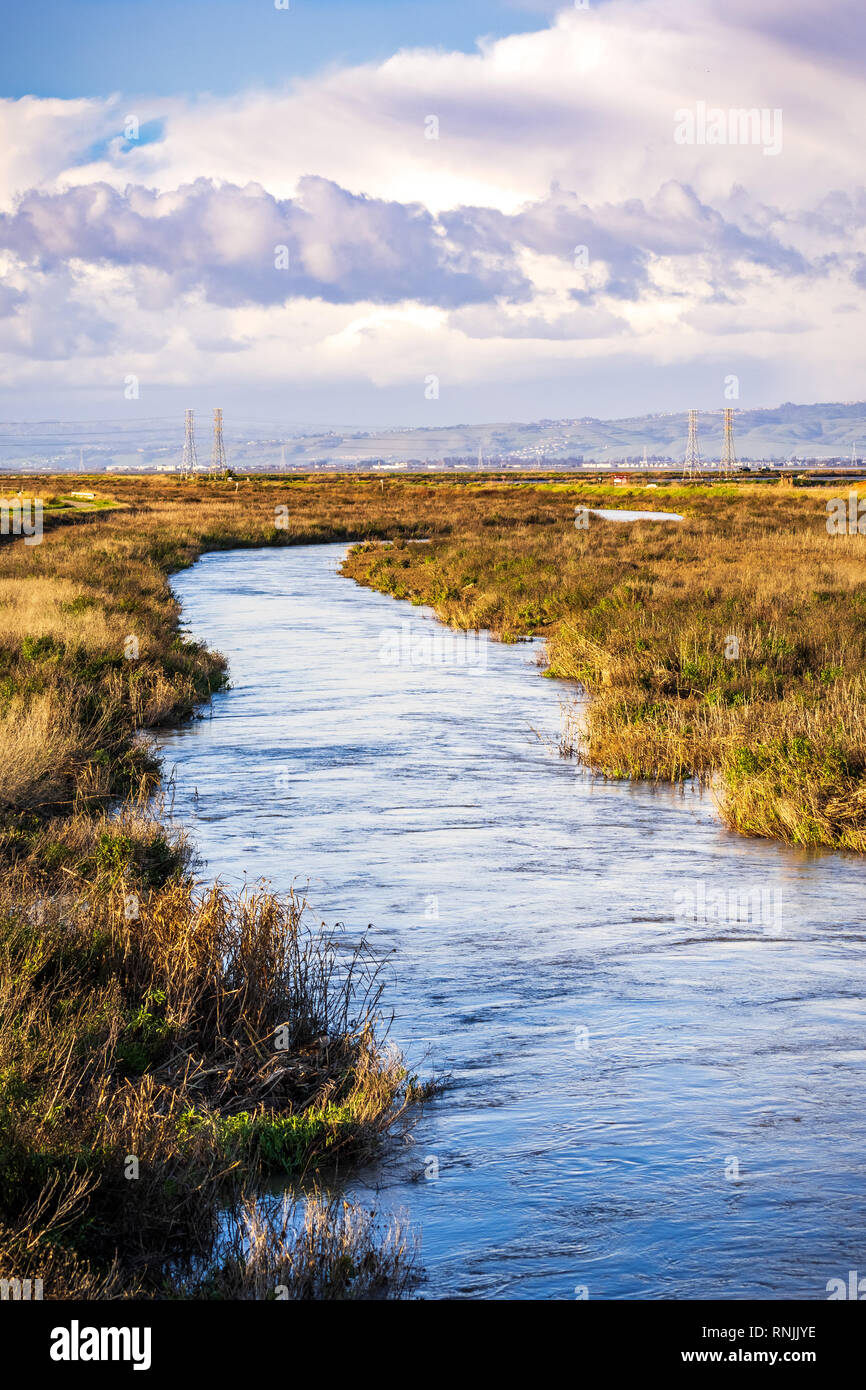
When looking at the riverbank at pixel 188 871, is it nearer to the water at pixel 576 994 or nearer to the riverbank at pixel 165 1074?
the riverbank at pixel 165 1074

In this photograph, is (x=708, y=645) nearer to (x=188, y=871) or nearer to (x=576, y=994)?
(x=188, y=871)

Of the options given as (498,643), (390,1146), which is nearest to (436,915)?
(390,1146)

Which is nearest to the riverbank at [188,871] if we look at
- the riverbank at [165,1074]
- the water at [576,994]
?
the riverbank at [165,1074]

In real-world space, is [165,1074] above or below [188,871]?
above

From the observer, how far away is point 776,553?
35.9 metres

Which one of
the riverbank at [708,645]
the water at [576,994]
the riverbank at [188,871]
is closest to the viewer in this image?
the riverbank at [188,871]

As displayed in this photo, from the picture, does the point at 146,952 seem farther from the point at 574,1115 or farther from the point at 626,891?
the point at 626,891

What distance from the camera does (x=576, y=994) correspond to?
28.5ft

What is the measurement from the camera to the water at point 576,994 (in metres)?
5.68

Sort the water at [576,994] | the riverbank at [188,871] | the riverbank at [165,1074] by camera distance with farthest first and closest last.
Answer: the water at [576,994], the riverbank at [188,871], the riverbank at [165,1074]

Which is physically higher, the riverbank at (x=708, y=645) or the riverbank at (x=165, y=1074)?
the riverbank at (x=708, y=645)

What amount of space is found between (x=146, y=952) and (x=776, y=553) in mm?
30679

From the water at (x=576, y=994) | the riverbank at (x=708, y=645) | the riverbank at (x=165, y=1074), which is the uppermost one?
the riverbank at (x=708, y=645)

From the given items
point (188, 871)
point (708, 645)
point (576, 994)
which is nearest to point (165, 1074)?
point (576, 994)
